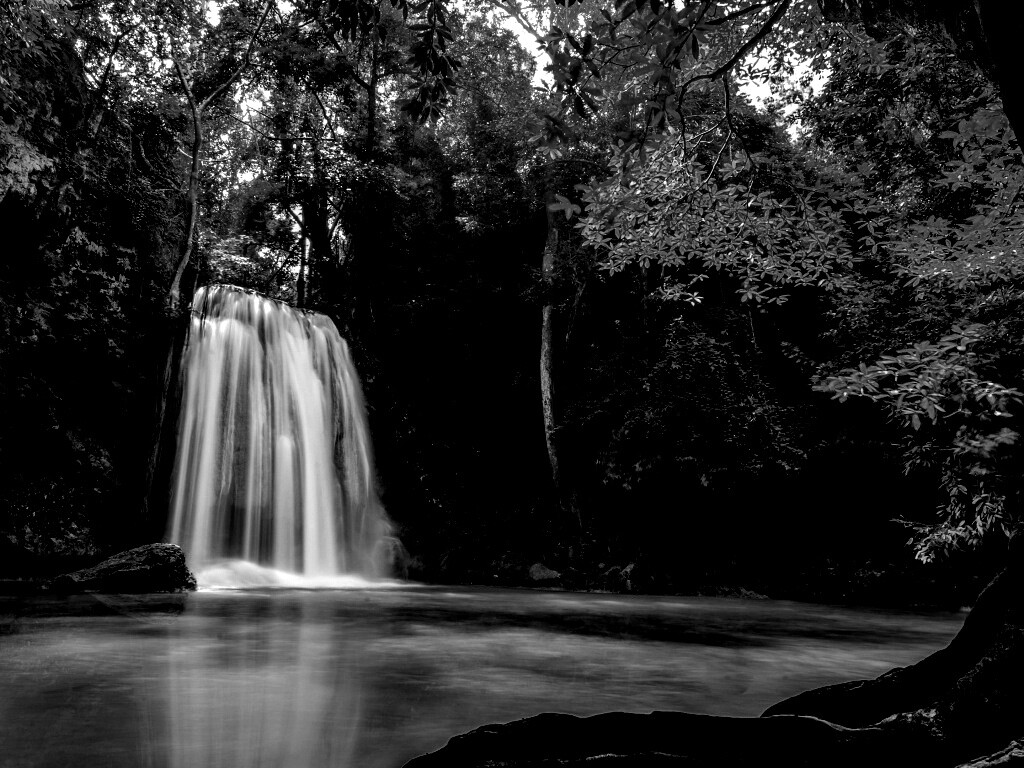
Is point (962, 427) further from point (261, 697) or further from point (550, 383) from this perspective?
point (550, 383)

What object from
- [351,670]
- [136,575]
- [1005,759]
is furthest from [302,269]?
[1005,759]

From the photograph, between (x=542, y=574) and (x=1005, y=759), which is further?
(x=542, y=574)

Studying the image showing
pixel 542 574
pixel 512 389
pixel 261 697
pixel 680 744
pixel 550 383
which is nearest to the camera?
pixel 680 744

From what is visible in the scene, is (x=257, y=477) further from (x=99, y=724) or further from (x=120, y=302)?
(x=99, y=724)

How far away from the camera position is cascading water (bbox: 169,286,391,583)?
533 inches

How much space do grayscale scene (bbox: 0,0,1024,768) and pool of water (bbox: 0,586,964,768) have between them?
0.05 meters

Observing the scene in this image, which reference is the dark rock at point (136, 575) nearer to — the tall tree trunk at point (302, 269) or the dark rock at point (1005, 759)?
the dark rock at point (1005, 759)

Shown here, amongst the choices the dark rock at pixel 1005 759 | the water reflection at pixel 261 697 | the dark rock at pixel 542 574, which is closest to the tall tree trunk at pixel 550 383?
the dark rock at pixel 542 574

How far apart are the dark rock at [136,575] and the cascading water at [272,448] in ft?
6.71

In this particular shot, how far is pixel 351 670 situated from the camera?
187 inches

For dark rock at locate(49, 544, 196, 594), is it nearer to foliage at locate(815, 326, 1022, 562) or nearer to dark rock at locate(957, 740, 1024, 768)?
foliage at locate(815, 326, 1022, 562)

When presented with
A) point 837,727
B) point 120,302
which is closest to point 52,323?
point 120,302

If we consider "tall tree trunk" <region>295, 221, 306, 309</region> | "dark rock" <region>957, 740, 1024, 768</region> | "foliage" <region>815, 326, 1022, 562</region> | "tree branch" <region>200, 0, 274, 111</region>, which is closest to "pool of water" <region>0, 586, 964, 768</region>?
"foliage" <region>815, 326, 1022, 562</region>

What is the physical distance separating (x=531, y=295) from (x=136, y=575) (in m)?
10.1
